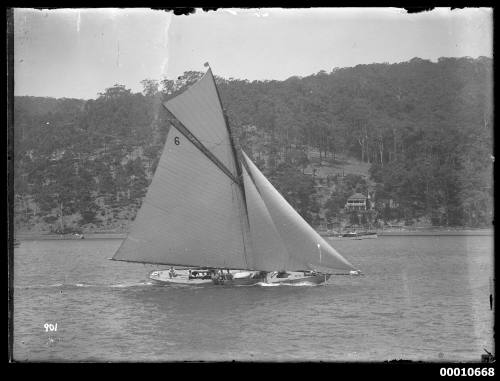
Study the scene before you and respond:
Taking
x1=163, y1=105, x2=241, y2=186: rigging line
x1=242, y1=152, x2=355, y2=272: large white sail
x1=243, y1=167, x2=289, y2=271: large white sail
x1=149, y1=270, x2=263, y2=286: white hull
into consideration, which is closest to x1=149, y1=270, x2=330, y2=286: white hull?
x1=149, y1=270, x2=263, y2=286: white hull

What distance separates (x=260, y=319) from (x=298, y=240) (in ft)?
29.9

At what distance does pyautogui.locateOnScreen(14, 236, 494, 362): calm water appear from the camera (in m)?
28.4

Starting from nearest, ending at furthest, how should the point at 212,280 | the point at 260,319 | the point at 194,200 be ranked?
the point at 260,319
the point at 194,200
the point at 212,280

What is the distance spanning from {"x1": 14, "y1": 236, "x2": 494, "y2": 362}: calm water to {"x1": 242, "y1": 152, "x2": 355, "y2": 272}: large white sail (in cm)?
166

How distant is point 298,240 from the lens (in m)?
43.2

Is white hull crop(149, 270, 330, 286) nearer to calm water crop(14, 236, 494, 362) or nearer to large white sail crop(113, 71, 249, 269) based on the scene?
calm water crop(14, 236, 494, 362)

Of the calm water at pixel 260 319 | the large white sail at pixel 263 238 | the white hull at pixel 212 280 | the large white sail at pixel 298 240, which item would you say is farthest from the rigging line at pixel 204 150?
the calm water at pixel 260 319

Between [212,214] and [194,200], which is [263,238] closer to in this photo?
[212,214]

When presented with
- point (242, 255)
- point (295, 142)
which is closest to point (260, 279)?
point (242, 255)

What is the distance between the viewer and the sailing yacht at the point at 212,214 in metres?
43.3

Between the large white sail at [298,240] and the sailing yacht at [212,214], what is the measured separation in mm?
59

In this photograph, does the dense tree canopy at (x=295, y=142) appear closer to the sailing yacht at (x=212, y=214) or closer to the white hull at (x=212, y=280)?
the white hull at (x=212, y=280)
